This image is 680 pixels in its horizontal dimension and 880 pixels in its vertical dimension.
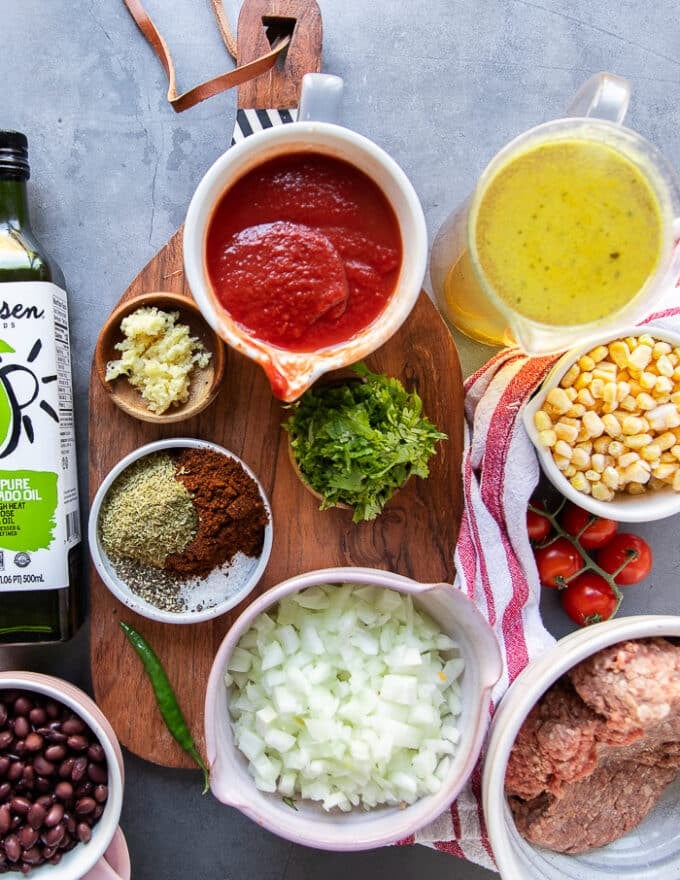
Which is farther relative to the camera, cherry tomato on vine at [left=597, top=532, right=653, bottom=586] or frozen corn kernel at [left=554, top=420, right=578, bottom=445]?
cherry tomato on vine at [left=597, top=532, right=653, bottom=586]

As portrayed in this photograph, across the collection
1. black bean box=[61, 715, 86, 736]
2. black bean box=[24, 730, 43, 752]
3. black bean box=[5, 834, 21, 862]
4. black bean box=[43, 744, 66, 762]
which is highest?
black bean box=[61, 715, 86, 736]

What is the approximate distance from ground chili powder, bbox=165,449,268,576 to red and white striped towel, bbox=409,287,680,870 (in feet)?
1.57

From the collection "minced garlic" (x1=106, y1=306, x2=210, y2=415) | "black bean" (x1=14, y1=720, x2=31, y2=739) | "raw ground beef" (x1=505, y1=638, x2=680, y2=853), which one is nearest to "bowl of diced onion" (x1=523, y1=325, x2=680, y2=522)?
"raw ground beef" (x1=505, y1=638, x2=680, y2=853)

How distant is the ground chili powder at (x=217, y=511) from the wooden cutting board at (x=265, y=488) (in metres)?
0.07

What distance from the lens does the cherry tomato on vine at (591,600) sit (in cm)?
189

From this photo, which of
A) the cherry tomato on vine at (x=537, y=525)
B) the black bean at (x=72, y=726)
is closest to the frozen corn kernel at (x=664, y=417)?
the cherry tomato on vine at (x=537, y=525)

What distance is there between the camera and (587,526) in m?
1.87

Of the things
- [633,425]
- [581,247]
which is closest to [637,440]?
[633,425]

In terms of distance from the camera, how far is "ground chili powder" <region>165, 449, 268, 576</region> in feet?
5.45

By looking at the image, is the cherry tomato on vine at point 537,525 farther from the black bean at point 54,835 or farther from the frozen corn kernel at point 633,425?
the black bean at point 54,835

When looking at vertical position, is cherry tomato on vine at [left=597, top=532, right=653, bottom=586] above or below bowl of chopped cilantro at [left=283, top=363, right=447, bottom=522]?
below

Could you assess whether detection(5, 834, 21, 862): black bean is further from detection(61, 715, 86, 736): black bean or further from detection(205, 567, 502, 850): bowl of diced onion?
detection(205, 567, 502, 850): bowl of diced onion

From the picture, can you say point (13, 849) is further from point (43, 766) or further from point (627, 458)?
point (627, 458)

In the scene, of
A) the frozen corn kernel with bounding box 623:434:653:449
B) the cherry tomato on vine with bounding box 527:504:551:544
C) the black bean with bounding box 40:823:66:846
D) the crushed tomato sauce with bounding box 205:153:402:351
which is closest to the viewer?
the crushed tomato sauce with bounding box 205:153:402:351
